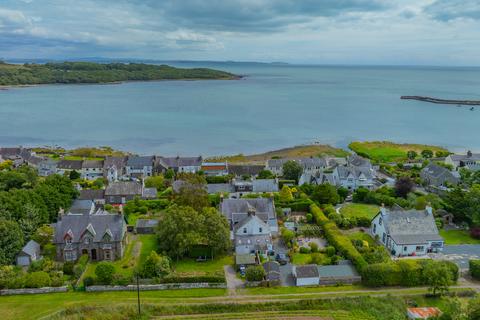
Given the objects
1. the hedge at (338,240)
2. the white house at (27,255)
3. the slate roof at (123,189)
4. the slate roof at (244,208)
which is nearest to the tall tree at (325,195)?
the hedge at (338,240)

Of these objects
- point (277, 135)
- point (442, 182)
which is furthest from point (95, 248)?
point (277, 135)

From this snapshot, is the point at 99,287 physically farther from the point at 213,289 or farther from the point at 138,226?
the point at 138,226

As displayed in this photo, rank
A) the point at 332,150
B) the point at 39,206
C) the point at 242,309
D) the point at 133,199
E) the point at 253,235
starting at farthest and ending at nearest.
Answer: the point at 332,150, the point at 133,199, the point at 39,206, the point at 253,235, the point at 242,309

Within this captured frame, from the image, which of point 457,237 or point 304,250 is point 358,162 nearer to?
point 457,237

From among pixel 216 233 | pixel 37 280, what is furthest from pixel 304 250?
pixel 37 280

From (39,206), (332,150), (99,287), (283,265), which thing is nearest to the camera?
(99,287)

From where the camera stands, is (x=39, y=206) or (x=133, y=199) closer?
(x=39, y=206)

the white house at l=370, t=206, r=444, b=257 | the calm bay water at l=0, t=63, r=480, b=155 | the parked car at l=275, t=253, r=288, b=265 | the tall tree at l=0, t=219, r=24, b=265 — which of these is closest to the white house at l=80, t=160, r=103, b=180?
the calm bay water at l=0, t=63, r=480, b=155

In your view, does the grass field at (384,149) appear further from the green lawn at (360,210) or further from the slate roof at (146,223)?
the slate roof at (146,223)
